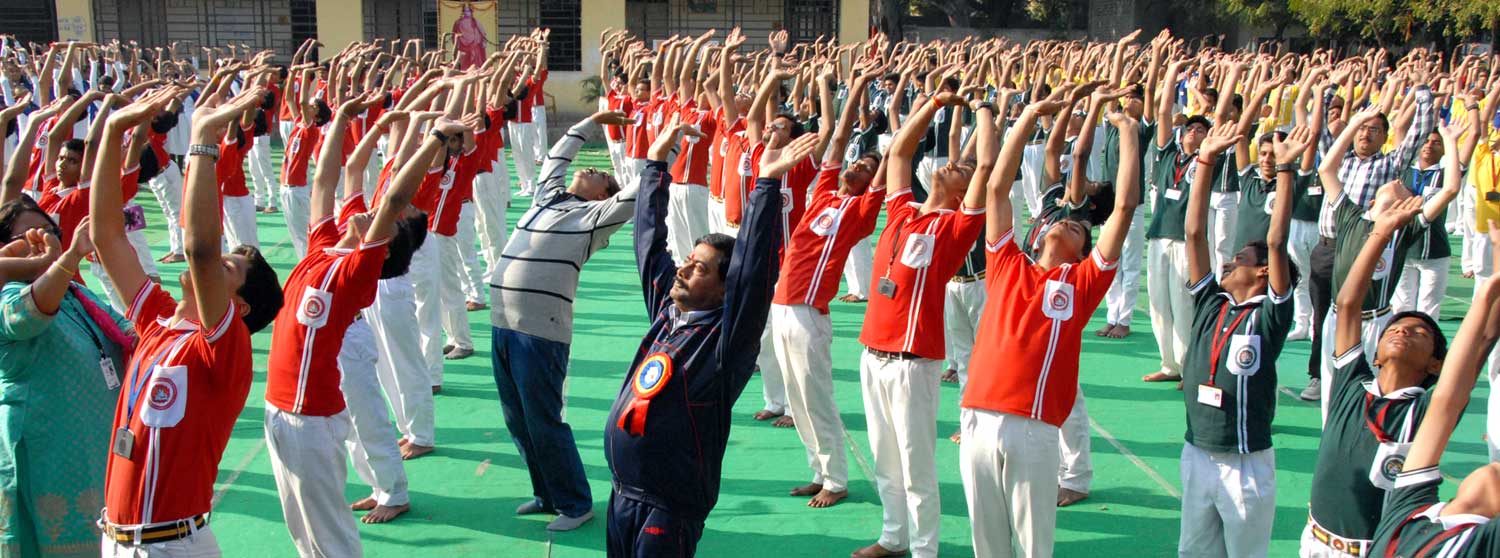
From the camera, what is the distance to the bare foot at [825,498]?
668 cm

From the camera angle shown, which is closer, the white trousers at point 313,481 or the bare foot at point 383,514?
the white trousers at point 313,481

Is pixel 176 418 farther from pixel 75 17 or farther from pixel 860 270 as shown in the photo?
pixel 75 17

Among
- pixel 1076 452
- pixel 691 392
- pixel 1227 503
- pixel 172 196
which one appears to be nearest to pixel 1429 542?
pixel 1227 503

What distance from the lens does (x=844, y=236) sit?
21.9ft

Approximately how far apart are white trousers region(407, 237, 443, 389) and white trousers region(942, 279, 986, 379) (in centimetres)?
342

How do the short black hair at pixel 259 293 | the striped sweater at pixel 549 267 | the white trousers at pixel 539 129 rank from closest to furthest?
the short black hair at pixel 259 293
the striped sweater at pixel 549 267
the white trousers at pixel 539 129

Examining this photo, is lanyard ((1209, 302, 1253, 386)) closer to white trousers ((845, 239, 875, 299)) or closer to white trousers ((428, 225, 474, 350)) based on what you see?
white trousers ((428, 225, 474, 350))

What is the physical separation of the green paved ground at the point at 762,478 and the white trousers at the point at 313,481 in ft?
2.76

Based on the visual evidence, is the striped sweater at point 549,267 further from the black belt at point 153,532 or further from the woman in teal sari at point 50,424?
the black belt at point 153,532

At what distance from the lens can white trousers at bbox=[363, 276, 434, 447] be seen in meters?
7.17

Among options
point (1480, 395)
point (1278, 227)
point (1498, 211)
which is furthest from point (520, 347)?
point (1498, 211)

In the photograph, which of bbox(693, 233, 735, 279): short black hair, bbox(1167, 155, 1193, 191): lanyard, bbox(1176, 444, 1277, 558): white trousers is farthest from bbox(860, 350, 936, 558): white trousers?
bbox(1167, 155, 1193, 191): lanyard

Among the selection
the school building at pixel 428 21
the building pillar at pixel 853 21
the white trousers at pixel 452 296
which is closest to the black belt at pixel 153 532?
the white trousers at pixel 452 296

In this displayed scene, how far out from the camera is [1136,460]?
24.4ft
